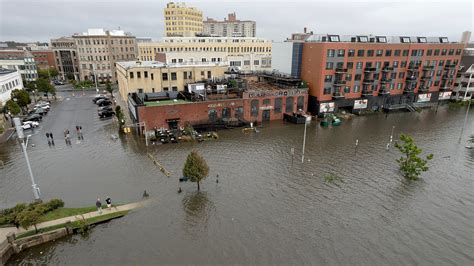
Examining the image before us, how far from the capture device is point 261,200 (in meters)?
27.5

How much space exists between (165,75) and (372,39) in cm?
4727

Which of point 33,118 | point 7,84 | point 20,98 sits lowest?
point 33,118

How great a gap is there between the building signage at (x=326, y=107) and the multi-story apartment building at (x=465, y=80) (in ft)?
139

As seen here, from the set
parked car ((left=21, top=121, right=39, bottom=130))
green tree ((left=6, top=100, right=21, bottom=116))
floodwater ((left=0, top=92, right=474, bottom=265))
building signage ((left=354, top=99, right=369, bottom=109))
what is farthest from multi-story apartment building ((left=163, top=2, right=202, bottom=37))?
floodwater ((left=0, top=92, right=474, bottom=265))

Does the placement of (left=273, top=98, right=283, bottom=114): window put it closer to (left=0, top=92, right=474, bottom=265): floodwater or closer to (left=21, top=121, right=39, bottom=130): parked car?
(left=0, top=92, right=474, bottom=265): floodwater

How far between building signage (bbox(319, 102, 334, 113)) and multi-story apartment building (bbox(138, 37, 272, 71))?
106 feet

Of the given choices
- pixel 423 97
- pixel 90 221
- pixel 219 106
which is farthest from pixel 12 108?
pixel 423 97

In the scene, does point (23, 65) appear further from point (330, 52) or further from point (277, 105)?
point (330, 52)

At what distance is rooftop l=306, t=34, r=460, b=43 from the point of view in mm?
59412

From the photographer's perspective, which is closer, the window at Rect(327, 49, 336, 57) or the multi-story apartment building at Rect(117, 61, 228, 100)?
the window at Rect(327, 49, 336, 57)

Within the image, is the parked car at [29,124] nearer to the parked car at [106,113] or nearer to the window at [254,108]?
the parked car at [106,113]

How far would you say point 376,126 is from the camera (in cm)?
5400

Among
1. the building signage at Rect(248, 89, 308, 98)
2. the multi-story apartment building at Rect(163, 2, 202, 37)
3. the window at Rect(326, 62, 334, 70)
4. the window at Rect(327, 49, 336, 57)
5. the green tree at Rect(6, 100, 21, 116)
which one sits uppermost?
the multi-story apartment building at Rect(163, 2, 202, 37)

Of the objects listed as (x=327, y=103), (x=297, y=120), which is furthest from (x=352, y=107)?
(x=297, y=120)
